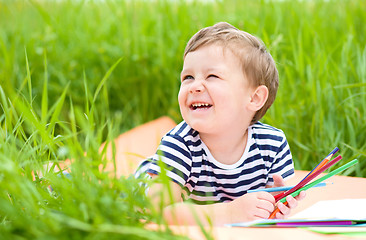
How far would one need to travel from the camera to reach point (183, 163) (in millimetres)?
1368

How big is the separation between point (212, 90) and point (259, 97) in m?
0.18

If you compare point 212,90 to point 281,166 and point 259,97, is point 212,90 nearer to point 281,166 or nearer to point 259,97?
point 259,97

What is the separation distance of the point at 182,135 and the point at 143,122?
1226 mm

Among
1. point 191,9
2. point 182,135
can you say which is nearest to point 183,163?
point 182,135

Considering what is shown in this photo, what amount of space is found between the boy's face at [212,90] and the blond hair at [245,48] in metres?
0.02

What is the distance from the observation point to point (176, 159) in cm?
136

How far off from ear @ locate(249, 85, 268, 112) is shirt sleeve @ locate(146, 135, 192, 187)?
0.22 meters

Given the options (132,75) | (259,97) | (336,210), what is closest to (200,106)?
(259,97)

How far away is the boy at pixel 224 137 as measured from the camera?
126 centimetres

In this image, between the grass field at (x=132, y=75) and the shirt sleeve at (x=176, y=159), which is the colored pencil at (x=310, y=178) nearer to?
the shirt sleeve at (x=176, y=159)

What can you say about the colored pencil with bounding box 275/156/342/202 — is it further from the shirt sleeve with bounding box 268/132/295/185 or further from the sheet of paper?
the shirt sleeve with bounding box 268/132/295/185

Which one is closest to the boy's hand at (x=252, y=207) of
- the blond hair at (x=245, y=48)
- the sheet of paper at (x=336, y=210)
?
the sheet of paper at (x=336, y=210)

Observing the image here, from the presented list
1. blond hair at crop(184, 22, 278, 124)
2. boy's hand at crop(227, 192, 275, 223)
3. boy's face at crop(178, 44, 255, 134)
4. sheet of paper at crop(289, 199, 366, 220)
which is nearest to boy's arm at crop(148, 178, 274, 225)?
boy's hand at crop(227, 192, 275, 223)

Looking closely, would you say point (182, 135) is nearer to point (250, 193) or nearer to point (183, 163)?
point (183, 163)
